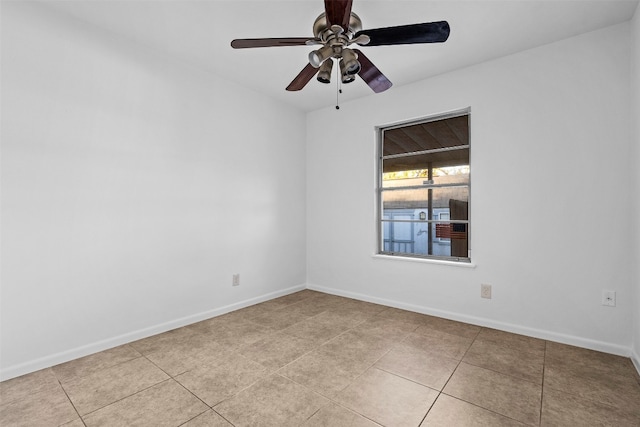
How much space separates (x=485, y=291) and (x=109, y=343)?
11.0ft

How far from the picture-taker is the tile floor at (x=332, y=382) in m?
1.62

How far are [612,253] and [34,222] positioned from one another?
169 inches

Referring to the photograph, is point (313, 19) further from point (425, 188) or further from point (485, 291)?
point (485, 291)

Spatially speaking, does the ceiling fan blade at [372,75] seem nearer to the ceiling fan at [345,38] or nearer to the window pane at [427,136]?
the ceiling fan at [345,38]

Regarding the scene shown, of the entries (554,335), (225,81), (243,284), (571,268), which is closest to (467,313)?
(554,335)

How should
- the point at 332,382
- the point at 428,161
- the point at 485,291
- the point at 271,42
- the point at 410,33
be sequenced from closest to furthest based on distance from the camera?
the point at 410,33 < the point at 271,42 < the point at 332,382 < the point at 485,291 < the point at 428,161

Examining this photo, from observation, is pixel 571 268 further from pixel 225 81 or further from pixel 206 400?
pixel 225 81

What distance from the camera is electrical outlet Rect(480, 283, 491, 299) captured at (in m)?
2.90

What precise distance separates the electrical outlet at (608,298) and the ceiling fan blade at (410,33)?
91.6 inches

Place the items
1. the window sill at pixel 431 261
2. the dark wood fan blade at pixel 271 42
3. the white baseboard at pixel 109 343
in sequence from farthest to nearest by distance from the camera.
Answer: the window sill at pixel 431 261 < the white baseboard at pixel 109 343 < the dark wood fan blade at pixel 271 42

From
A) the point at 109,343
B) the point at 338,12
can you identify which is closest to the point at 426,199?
the point at 338,12

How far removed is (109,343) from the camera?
2.46m

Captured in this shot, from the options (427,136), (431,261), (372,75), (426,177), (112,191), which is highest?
(372,75)

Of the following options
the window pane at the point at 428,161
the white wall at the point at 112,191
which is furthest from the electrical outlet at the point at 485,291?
the white wall at the point at 112,191
